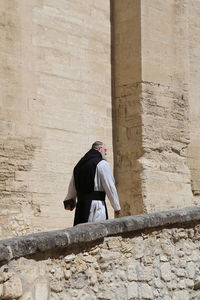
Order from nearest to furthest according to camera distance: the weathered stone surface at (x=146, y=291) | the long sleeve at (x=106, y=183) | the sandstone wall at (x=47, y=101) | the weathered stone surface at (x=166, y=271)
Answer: the weathered stone surface at (x=146, y=291)
the weathered stone surface at (x=166, y=271)
the long sleeve at (x=106, y=183)
the sandstone wall at (x=47, y=101)

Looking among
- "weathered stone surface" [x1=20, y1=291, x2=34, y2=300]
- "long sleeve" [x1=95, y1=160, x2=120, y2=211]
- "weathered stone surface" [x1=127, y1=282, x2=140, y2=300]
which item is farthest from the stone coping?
"long sleeve" [x1=95, y1=160, x2=120, y2=211]

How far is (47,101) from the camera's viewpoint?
11406 millimetres

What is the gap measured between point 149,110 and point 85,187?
16.3 ft

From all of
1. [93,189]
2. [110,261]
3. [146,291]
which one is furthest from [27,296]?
[93,189]

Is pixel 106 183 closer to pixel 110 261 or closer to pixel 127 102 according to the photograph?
pixel 110 261

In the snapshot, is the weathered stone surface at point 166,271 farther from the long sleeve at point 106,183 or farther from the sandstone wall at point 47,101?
the sandstone wall at point 47,101

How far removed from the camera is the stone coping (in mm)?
5387

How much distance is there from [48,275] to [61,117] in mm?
6118

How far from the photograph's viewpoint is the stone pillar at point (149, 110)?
40.4ft

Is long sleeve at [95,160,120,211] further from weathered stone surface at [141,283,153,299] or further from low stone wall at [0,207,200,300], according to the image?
weathered stone surface at [141,283,153,299]

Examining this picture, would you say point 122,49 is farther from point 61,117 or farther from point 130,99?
point 61,117

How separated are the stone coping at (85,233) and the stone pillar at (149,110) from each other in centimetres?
466

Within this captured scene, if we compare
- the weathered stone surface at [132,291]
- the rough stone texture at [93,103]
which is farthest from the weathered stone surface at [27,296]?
the rough stone texture at [93,103]

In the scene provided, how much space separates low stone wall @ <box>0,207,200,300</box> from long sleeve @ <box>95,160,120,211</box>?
0.68m
